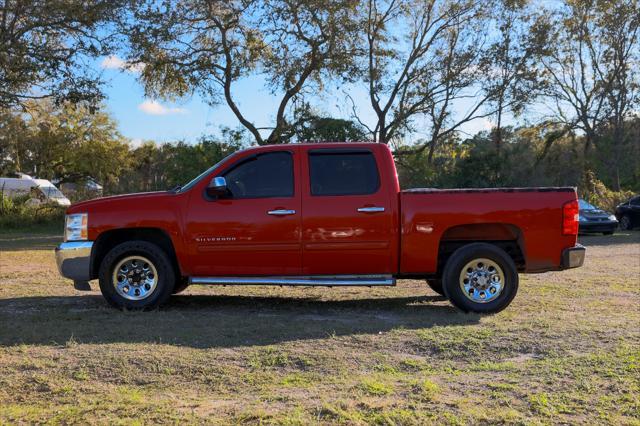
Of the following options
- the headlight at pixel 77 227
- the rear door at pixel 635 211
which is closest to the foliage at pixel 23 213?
the headlight at pixel 77 227

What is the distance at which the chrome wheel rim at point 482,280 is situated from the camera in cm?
730

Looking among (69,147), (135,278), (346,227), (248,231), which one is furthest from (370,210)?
(69,147)

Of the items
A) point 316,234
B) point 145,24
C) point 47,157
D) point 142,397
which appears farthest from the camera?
point 47,157

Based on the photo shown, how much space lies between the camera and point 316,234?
23.5 ft

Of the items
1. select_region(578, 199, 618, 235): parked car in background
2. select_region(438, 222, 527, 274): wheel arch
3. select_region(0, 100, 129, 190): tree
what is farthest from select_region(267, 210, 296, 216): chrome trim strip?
select_region(0, 100, 129, 190): tree

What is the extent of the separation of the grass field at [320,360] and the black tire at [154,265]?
0.62ft

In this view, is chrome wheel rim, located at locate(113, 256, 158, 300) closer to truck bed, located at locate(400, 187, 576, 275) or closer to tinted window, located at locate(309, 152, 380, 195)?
tinted window, located at locate(309, 152, 380, 195)

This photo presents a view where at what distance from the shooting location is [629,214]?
79.2 ft

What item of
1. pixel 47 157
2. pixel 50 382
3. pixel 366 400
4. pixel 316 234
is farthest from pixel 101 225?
pixel 47 157

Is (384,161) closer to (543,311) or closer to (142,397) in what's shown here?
(543,311)

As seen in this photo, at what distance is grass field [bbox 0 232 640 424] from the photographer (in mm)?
4047

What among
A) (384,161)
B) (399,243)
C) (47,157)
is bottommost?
(399,243)

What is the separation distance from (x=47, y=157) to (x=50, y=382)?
5264cm

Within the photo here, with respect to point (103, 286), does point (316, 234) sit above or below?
above
